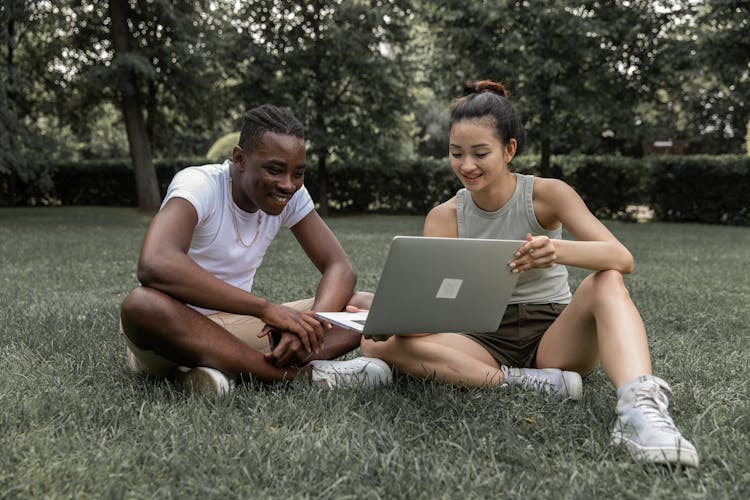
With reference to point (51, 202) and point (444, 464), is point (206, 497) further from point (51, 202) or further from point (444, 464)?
point (51, 202)

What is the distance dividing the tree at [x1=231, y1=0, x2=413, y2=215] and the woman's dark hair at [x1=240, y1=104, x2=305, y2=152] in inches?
567

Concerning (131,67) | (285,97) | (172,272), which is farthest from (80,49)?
(172,272)

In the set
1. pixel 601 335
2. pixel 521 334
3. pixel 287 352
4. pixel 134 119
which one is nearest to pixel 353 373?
pixel 287 352

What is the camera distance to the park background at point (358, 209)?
6.63 feet

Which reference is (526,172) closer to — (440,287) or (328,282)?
(328,282)

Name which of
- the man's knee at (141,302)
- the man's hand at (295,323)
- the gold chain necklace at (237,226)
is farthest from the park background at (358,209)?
the gold chain necklace at (237,226)

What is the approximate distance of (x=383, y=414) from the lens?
2.46 m

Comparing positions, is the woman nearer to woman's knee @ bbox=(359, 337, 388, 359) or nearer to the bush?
woman's knee @ bbox=(359, 337, 388, 359)

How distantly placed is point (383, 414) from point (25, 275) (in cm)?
520

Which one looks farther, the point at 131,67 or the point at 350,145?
the point at 350,145

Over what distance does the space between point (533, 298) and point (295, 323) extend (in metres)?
1.01

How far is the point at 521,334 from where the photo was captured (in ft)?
9.55

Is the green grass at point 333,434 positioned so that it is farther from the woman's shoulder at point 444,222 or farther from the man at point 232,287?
the woman's shoulder at point 444,222

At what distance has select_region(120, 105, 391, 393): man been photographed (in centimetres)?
255
